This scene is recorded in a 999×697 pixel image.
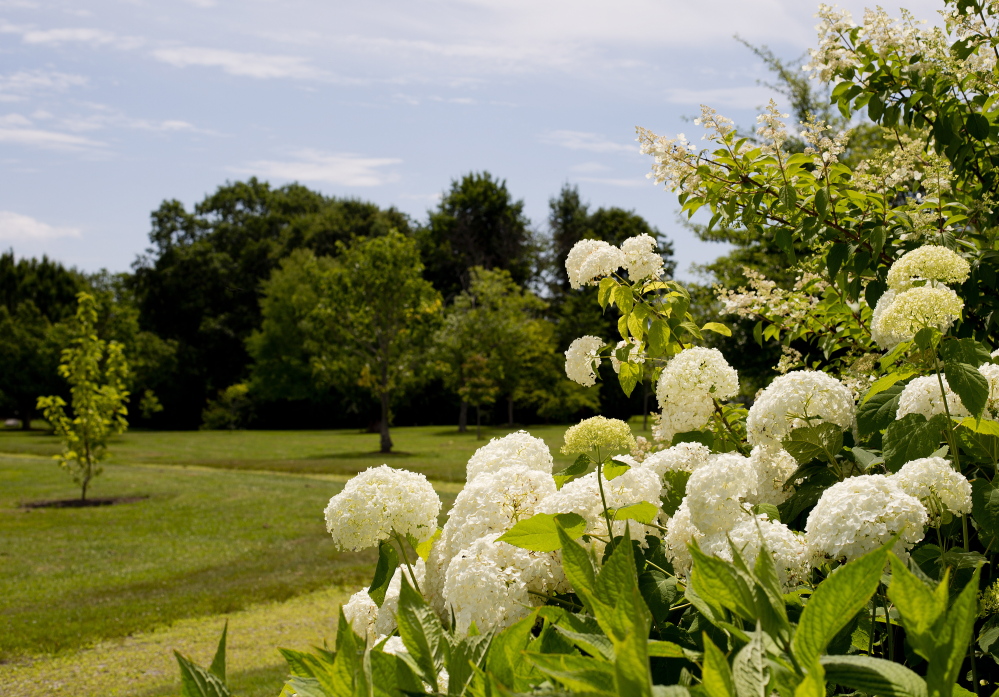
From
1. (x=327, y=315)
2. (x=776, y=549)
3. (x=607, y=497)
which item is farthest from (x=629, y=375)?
(x=327, y=315)

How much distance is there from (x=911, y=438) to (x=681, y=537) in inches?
19.6

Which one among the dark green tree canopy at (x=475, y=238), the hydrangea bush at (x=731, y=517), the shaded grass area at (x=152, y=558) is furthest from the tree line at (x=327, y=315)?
the hydrangea bush at (x=731, y=517)

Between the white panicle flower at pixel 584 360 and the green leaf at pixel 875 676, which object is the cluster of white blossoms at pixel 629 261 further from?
the green leaf at pixel 875 676

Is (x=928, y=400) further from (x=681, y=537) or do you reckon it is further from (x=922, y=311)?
(x=681, y=537)

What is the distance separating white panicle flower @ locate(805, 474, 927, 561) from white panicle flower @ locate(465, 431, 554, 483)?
0.69 metres

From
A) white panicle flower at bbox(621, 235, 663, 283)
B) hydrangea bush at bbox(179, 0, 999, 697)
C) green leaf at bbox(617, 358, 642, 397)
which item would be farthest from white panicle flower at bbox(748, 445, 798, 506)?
white panicle flower at bbox(621, 235, 663, 283)

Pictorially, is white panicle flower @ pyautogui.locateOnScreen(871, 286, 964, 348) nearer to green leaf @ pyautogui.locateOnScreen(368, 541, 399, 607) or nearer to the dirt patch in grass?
green leaf @ pyautogui.locateOnScreen(368, 541, 399, 607)

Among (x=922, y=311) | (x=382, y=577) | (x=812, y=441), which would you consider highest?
(x=922, y=311)

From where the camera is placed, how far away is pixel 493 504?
148 centimetres

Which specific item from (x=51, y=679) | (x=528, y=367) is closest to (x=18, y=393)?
(x=528, y=367)

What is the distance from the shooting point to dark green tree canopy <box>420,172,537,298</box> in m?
48.4

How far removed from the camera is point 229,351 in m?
51.2

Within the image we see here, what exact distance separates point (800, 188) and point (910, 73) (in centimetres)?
66

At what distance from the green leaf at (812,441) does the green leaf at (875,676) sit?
2.42 ft
